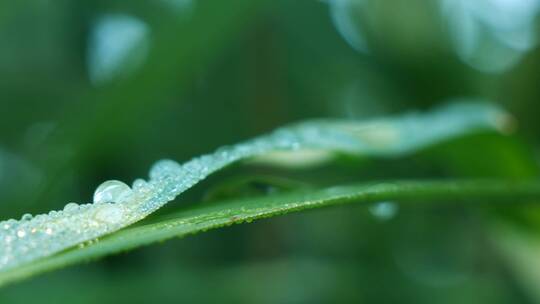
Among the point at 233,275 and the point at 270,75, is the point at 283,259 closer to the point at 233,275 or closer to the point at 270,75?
the point at 233,275

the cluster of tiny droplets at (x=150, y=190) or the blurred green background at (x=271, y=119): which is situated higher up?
the blurred green background at (x=271, y=119)

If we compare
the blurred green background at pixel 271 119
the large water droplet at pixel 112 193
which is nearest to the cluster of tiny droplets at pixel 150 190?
the large water droplet at pixel 112 193

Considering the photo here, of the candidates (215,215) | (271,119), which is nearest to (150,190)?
(215,215)

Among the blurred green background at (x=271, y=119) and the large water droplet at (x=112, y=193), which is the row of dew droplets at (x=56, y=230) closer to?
the large water droplet at (x=112, y=193)

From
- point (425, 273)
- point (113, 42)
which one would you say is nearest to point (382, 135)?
point (425, 273)

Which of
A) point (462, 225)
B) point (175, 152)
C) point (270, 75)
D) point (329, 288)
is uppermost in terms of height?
point (270, 75)

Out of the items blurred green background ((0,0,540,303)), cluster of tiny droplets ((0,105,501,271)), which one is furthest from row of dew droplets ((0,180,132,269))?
blurred green background ((0,0,540,303))

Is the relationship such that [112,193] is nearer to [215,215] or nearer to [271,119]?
[215,215]
